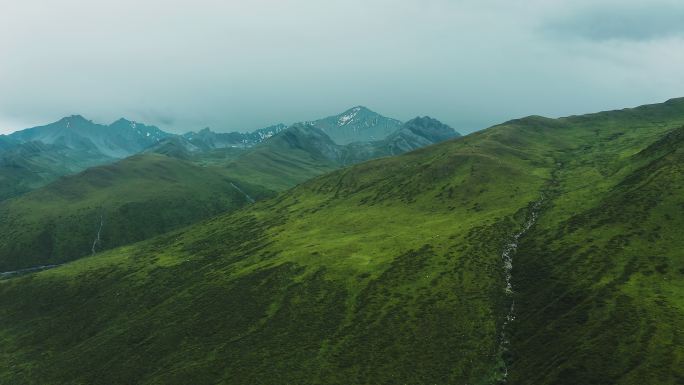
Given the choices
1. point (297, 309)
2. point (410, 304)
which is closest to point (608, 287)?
point (410, 304)

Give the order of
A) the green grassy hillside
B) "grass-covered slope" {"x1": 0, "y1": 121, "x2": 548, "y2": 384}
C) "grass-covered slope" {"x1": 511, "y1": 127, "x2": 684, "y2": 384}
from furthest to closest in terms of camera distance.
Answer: "grass-covered slope" {"x1": 0, "y1": 121, "x2": 548, "y2": 384}, the green grassy hillside, "grass-covered slope" {"x1": 511, "y1": 127, "x2": 684, "y2": 384}

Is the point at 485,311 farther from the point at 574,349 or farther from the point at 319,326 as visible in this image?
the point at 319,326

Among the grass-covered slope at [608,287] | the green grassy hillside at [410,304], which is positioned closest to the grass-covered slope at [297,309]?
the green grassy hillside at [410,304]

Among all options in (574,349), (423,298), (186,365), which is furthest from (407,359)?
(186,365)

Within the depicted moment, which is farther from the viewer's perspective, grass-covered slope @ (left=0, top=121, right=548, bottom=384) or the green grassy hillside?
grass-covered slope @ (left=0, top=121, right=548, bottom=384)

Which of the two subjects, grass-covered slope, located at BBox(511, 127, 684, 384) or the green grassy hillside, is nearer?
grass-covered slope, located at BBox(511, 127, 684, 384)

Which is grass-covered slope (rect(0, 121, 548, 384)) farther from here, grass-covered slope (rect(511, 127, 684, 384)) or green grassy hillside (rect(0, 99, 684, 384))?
grass-covered slope (rect(511, 127, 684, 384))

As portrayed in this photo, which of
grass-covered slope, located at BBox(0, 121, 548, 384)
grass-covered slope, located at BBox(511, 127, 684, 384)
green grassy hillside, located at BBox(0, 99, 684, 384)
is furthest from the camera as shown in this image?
grass-covered slope, located at BBox(0, 121, 548, 384)

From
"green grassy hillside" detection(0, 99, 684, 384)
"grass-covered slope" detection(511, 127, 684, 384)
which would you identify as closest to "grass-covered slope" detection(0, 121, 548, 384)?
"green grassy hillside" detection(0, 99, 684, 384)
